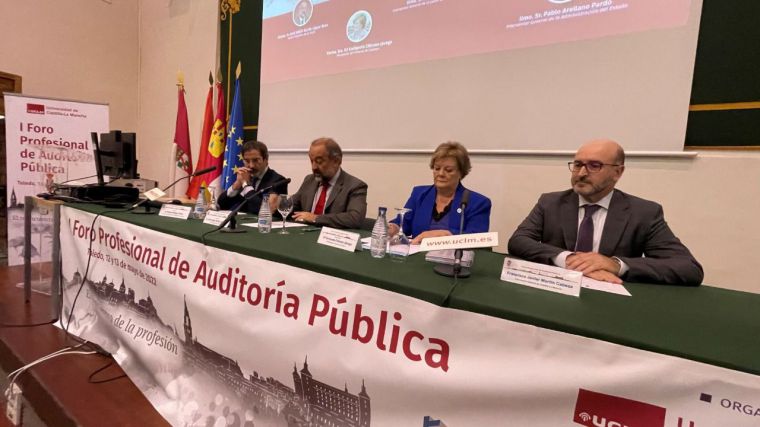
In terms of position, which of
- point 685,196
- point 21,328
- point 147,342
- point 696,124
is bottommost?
point 21,328

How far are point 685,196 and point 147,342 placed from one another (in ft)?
8.58

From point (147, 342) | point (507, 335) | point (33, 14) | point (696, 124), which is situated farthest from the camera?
point (33, 14)

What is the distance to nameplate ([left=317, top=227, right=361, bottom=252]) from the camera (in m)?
1.22

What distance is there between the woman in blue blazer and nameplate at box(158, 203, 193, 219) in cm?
102

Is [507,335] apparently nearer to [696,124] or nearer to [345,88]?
[696,124]

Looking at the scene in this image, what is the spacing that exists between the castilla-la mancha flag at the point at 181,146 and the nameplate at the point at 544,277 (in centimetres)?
395

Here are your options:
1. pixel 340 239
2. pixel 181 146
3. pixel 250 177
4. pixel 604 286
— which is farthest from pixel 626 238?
pixel 181 146

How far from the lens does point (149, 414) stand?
55.6 inches

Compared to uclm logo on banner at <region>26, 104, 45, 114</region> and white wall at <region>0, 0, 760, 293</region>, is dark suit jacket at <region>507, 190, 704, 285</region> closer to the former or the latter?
white wall at <region>0, 0, 760, 293</region>

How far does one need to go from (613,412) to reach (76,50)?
5585mm

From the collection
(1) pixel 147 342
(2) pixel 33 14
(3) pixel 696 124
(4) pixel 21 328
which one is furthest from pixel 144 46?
(3) pixel 696 124

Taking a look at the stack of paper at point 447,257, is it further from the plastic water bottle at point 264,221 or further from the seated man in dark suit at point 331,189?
the seated man in dark suit at point 331,189

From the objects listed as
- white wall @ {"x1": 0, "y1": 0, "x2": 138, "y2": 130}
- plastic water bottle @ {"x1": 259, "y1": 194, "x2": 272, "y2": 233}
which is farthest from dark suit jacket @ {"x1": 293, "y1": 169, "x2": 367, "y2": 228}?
white wall @ {"x1": 0, "y1": 0, "x2": 138, "y2": 130}

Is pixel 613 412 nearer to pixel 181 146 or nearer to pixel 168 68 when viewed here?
pixel 181 146
